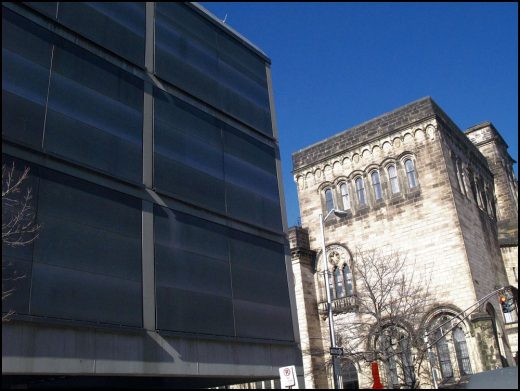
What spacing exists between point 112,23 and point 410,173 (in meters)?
21.4

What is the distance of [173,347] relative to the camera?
709 inches

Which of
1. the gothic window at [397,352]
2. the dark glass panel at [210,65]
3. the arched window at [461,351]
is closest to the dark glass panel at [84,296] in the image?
the dark glass panel at [210,65]

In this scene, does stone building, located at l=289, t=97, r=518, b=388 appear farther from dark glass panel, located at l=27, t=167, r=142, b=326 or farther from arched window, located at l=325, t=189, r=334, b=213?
dark glass panel, located at l=27, t=167, r=142, b=326

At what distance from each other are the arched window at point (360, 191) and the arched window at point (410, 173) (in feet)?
10.2

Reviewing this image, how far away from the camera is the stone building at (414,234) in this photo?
103ft

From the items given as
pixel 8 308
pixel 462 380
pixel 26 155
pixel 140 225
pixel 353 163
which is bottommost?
pixel 462 380

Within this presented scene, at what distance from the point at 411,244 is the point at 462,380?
8132mm

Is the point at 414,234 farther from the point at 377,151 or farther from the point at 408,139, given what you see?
the point at 377,151

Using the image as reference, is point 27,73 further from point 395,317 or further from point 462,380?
point 462,380

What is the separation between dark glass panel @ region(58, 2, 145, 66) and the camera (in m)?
19.4

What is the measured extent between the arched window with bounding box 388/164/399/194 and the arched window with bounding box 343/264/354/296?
5683 mm

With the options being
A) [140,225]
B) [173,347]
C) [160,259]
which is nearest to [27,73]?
[140,225]

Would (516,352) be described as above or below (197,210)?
below

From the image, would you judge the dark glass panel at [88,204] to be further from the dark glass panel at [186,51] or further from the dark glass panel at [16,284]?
the dark glass panel at [186,51]
